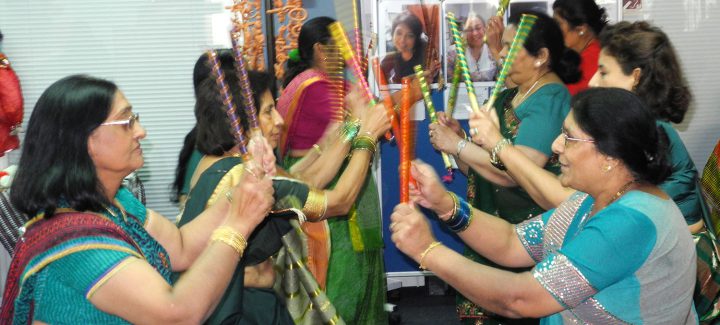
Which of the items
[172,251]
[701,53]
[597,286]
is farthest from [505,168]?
→ [701,53]

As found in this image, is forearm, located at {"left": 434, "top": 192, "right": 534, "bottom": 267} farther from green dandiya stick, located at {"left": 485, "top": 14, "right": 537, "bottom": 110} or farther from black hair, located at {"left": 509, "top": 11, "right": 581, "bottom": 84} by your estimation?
black hair, located at {"left": 509, "top": 11, "right": 581, "bottom": 84}

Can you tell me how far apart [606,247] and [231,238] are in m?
0.78

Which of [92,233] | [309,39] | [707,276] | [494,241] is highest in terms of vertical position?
[309,39]

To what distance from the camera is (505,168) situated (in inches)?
95.7

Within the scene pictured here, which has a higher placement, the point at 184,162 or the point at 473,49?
the point at 473,49

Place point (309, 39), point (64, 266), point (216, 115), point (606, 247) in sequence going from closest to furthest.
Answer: point (64, 266), point (606, 247), point (216, 115), point (309, 39)

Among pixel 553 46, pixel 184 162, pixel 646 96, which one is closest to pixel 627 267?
pixel 646 96

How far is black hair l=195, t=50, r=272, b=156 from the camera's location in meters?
2.15

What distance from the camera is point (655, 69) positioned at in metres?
2.44

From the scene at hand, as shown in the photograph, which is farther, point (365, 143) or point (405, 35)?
point (405, 35)

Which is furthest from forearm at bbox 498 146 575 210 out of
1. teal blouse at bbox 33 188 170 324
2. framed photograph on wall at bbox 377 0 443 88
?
framed photograph on wall at bbox 377 0 443 88

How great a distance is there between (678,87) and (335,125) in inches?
43.7

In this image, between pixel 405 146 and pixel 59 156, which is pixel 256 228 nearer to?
pixel 405 146

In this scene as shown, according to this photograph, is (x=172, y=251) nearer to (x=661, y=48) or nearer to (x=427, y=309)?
(x=661, y=48)
